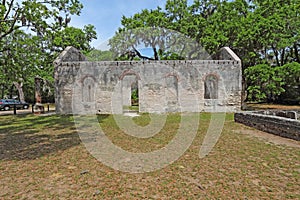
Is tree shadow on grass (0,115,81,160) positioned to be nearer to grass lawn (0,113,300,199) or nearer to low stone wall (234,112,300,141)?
grass lawn (0,113,300,199)

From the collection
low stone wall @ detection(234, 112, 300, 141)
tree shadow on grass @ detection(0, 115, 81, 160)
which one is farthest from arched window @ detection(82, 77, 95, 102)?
low stone wall @ detection(234, 112, 300, 141)

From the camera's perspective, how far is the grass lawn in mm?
3213

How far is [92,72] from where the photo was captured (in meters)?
13.5

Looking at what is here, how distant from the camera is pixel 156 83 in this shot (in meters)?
13.4

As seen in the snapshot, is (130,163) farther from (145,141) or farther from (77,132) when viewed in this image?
(77,132)

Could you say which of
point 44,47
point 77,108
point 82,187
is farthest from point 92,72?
point 82,187

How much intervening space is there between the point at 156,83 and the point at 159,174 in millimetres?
9801

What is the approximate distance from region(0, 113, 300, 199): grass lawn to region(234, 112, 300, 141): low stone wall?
51 centimetres

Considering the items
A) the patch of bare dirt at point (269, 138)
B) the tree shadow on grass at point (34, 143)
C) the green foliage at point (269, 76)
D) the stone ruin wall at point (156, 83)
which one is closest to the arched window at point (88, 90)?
the stone ruin wall at point (156, 83)

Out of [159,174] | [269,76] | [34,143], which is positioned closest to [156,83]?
[34,143]

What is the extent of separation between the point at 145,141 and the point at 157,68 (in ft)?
24.9

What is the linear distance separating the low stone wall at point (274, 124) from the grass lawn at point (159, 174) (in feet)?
1.67

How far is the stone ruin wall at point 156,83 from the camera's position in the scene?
1341cm

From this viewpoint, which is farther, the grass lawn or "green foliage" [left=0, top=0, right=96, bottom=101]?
"green foliage" [left=0, top=0, right=96, bottom=101]
